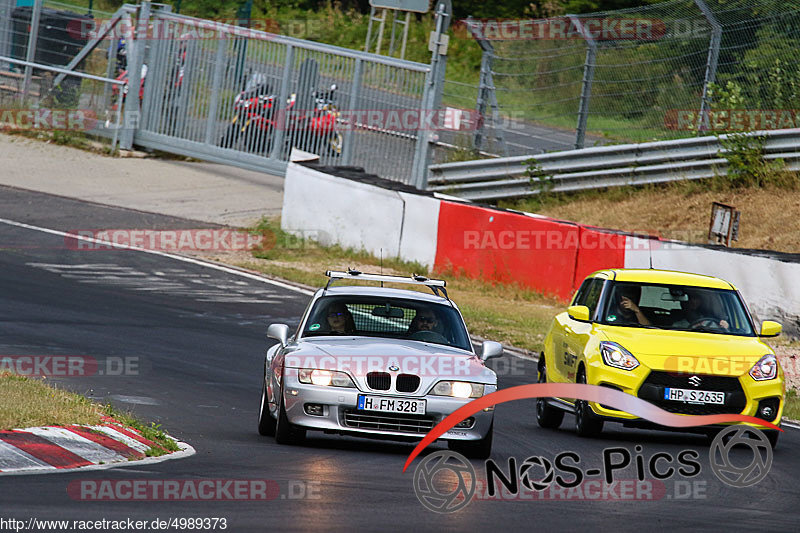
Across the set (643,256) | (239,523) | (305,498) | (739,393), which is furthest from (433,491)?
(643,256)

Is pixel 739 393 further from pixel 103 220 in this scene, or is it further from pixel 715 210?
pixel 103 220

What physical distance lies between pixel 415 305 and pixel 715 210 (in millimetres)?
12151

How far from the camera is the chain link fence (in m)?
23.5

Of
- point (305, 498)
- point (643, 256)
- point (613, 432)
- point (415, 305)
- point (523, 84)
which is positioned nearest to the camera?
point (305, 498)

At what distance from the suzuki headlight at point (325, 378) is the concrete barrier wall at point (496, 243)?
9241mm

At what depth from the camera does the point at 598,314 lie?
41.6ft

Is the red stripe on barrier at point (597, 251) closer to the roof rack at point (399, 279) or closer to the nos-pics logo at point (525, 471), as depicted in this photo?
the nos-pics logo at point (525, 471)

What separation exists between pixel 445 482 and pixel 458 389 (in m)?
1.41

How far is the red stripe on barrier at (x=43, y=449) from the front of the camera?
8492mm

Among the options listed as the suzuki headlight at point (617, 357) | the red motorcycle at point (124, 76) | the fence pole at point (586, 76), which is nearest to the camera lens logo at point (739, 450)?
the suzuki headlight at point (617, 357)

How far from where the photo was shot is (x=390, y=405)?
393 inches

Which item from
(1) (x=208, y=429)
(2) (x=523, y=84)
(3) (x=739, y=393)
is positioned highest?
(2) (x=523, y=84)

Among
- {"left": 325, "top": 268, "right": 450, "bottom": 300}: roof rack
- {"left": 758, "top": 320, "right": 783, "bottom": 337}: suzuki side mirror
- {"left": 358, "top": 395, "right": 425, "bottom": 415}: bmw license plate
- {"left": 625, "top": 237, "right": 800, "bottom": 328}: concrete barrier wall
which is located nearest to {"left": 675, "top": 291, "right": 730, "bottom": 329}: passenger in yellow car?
{"left": 758, "top": 320, "right": 783, "bottom": 337}: suzuki side mirror

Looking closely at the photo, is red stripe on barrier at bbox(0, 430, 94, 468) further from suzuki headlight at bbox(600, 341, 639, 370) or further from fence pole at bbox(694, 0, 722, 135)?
fence pole at bbox(694, 0, 722, 135)
